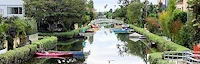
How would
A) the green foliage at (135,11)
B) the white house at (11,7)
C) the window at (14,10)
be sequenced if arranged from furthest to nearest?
the green foliage at (135,11), the window at (14,10), the white house at (11,7)

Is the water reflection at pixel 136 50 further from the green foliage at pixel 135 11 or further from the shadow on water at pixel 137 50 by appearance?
the green foliage at pixel 135 11

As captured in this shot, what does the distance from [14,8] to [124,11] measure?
5263 centimetres

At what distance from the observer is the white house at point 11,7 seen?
59.3 metres

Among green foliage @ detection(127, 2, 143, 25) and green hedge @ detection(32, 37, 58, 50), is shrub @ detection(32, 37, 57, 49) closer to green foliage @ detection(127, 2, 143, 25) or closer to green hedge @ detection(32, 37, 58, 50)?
green hedge @ detection(32, 37, 58, 50)

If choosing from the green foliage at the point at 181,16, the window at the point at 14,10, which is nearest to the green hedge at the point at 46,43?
the green foliage at the point at 181,16

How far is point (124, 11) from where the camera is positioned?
108812 millimetres

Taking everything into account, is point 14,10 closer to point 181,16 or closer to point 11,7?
point 11,7

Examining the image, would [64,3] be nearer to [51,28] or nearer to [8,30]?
[51,28]

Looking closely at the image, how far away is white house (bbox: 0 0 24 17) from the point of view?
2334 inches

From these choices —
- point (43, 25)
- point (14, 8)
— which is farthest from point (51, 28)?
point (14, 8)

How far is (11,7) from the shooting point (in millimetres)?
59656

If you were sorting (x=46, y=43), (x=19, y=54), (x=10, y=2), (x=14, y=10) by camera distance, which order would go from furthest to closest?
(x=14, y=10) < (x=10, y=2) < (x=46, y=43) < (x=19, y=54)

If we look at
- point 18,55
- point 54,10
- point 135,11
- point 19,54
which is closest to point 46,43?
point 19,54

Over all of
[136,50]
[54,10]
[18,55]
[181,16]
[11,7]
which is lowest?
[136,50]
